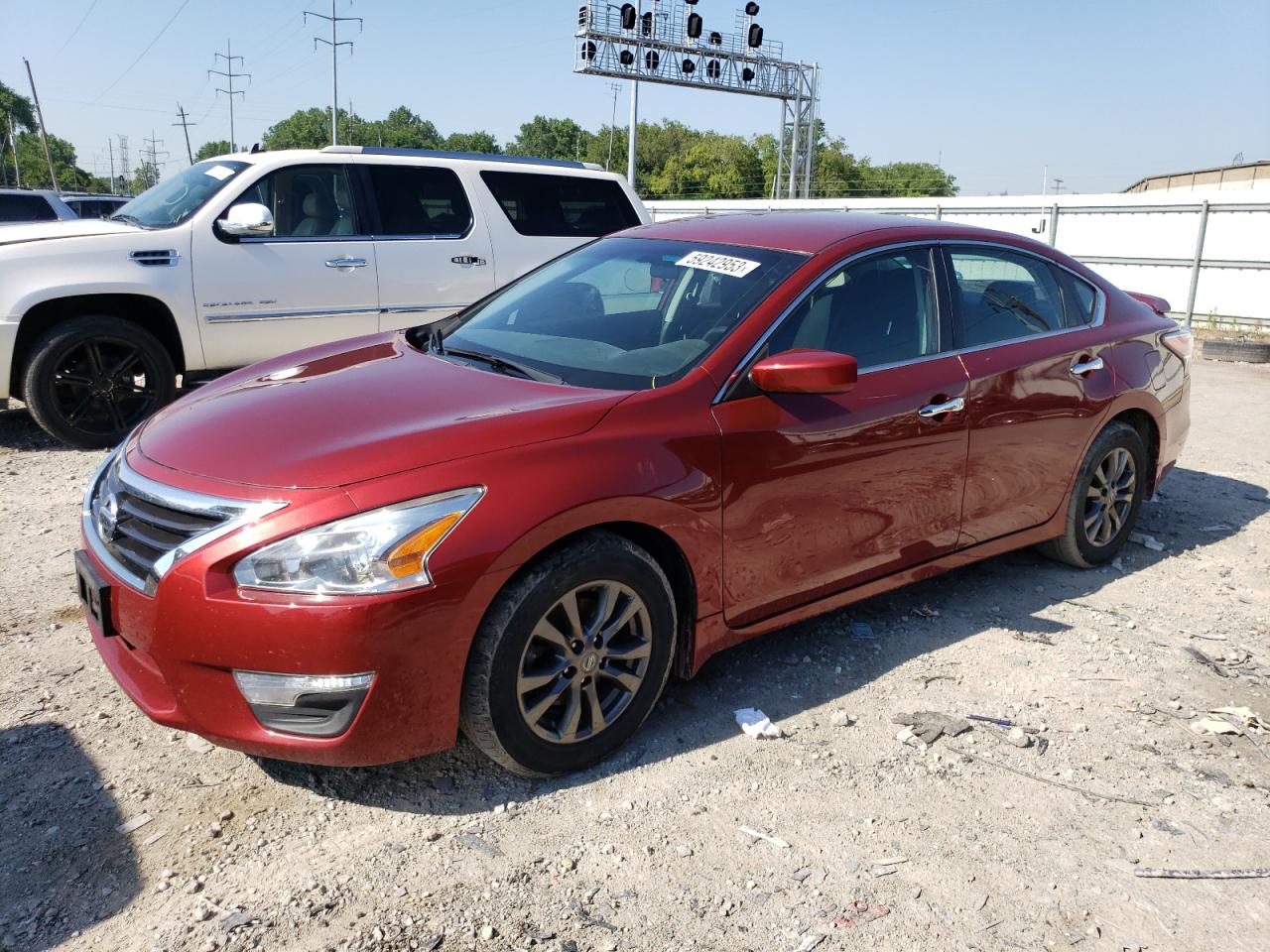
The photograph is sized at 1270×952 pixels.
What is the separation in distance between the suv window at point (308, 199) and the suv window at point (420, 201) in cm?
23

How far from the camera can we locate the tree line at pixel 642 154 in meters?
67.4

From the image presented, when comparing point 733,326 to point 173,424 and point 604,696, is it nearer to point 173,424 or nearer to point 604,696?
point 604,696

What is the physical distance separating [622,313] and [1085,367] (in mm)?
2218

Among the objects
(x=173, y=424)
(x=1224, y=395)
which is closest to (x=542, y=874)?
(x=173, y=424)

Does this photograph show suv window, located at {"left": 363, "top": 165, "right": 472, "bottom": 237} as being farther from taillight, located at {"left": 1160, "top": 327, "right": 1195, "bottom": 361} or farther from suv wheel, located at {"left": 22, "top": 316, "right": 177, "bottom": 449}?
taillight, located at {"left": 1160, "top": 327, "right": 1195, "bottom": 361}

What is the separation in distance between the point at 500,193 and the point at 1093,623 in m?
5.39

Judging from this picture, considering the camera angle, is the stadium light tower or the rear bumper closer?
the rear bumper

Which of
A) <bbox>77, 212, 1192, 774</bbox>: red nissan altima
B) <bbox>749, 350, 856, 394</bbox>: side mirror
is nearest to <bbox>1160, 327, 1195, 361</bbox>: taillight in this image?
<bbox>77, 212, 1192, 774</bbox>: red nissan altima

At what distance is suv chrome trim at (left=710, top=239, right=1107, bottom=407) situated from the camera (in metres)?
3.39

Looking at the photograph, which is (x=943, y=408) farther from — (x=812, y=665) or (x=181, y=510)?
(x=181, y=510)

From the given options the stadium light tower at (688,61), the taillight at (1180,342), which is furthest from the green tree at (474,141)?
the taillight at (1180,342)

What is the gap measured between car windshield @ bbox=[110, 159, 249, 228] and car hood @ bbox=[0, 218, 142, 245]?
0.21 meters

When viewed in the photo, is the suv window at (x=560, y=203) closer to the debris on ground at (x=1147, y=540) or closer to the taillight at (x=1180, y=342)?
the taillight at (x=1180, y=342)

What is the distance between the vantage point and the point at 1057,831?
2.94m
